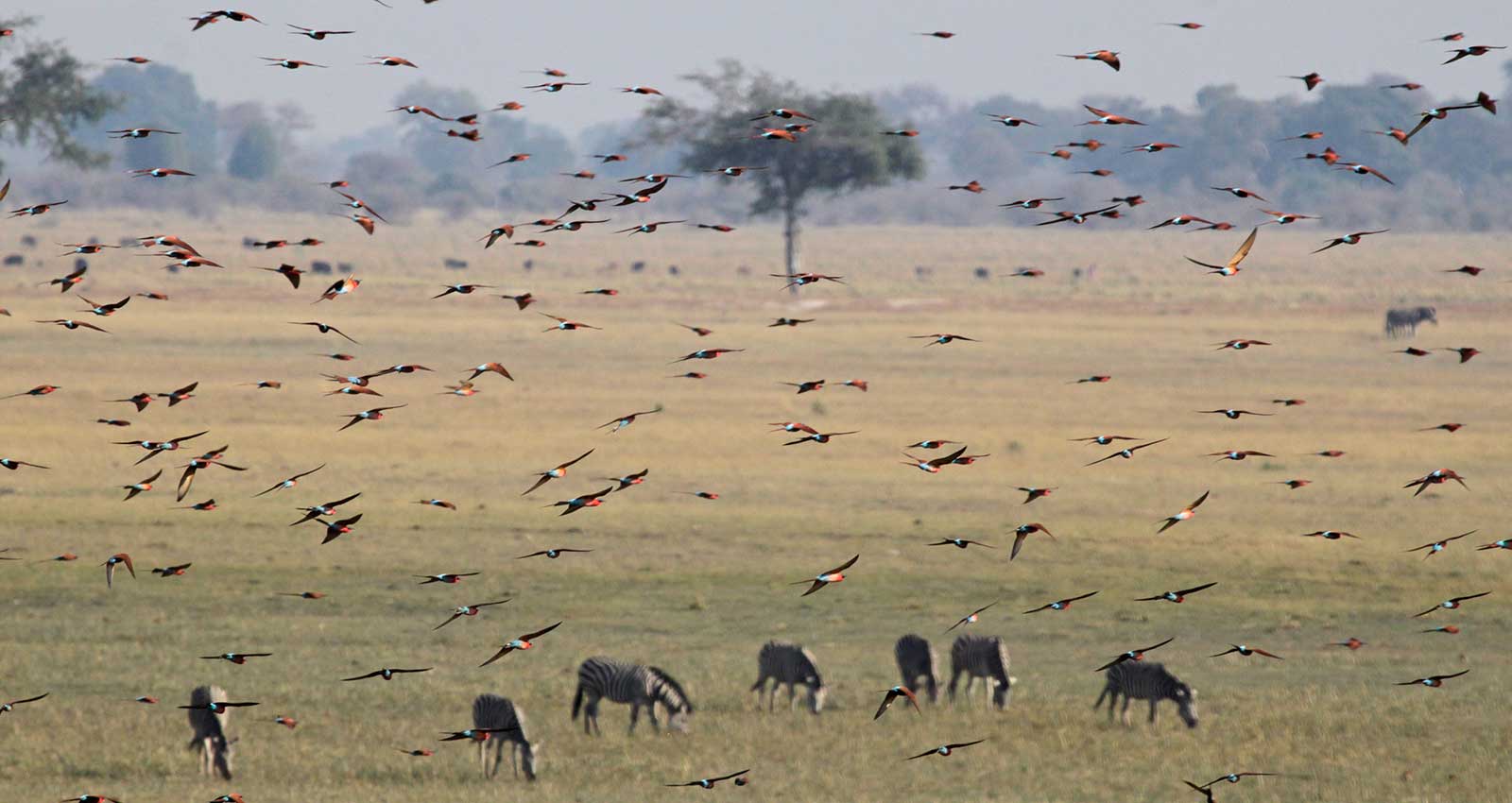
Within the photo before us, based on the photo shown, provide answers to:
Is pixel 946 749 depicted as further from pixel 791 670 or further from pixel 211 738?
pixel 211 738

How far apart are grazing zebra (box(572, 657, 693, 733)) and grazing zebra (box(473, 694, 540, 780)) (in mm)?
1229

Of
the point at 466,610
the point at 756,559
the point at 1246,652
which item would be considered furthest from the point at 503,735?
the point at 756,559

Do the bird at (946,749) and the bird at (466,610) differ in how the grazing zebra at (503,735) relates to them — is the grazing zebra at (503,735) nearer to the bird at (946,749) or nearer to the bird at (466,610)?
the bird at (466,610)

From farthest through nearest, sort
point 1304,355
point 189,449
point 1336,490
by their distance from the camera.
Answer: point 1304,355
point 189,449
point 1336,490

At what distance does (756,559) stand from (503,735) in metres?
12.1

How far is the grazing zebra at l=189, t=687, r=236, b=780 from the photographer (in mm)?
19203

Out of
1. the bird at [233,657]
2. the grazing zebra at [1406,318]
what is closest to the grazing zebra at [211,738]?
the bird at [233,657]

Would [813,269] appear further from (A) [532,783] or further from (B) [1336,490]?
(A) [532,783]

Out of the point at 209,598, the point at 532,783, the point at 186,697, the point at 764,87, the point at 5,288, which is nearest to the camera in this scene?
the point at 532,783

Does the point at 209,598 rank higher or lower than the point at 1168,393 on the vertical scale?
higher

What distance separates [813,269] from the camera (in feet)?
376

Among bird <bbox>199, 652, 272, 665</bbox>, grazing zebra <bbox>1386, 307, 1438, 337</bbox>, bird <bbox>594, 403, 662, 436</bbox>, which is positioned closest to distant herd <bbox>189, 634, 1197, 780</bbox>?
bird <bbox>199, 652, 272, 665</bbox>

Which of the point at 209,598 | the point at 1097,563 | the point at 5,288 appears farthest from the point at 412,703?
the point at 5,288

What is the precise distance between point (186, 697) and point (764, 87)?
90.7 m
